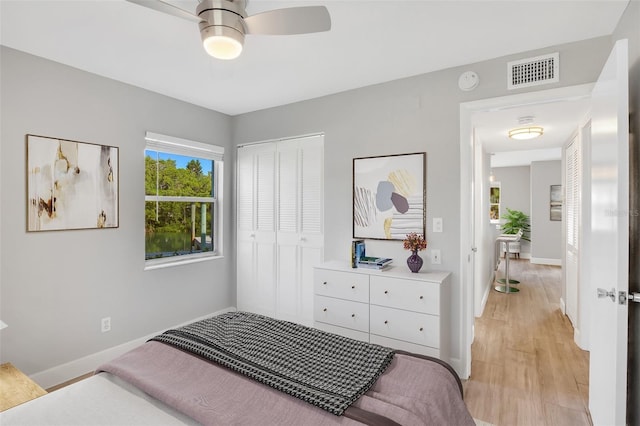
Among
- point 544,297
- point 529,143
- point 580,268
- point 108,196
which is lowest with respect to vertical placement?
point 544,297

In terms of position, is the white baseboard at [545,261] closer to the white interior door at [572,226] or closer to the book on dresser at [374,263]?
the white interior door at [572,226]

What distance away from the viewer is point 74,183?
109 inches

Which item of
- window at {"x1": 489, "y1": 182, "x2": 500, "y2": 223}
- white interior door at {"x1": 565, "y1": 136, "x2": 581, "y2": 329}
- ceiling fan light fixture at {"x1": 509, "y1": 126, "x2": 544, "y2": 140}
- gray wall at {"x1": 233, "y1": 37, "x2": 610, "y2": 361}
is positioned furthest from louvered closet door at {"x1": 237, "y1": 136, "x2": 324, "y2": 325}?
window at {"x1": 489, "y1": 182, "x2": 500, "y2": 223}

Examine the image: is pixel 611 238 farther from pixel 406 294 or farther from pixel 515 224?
pixel 515 224

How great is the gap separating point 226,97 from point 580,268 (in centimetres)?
396

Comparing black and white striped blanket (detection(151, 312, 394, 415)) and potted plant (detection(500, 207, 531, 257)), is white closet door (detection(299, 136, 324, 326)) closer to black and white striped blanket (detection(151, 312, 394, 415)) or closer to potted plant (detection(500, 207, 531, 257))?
black and white striped blanket (detection(151, 312, 394, 415))

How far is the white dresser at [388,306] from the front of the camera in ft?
8.29

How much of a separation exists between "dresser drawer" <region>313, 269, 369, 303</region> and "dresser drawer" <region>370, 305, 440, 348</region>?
0.52 ft

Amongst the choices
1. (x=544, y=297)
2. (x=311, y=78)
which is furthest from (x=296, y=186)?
(x=544, y=297)

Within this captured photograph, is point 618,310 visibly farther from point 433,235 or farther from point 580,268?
point 580,268

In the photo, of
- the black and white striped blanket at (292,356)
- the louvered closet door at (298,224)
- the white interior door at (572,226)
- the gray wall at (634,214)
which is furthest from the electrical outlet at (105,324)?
the white interior door at (572,226)

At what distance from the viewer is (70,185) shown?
9.01 ft

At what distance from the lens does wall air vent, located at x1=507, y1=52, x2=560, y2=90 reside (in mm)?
2408

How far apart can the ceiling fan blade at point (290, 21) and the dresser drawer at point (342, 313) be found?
2065 mm
